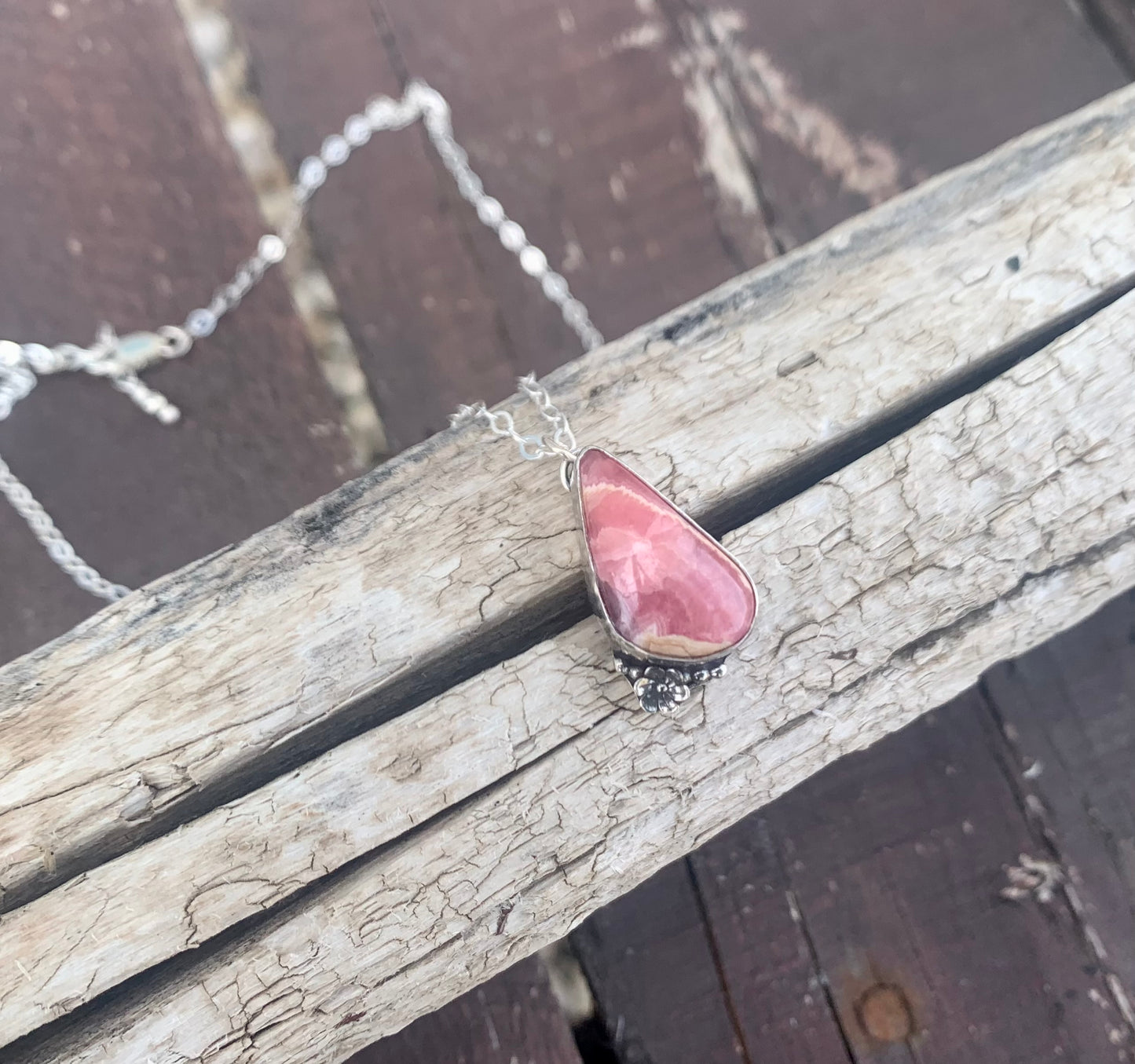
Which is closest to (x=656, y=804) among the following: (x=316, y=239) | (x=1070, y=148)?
(x=1070, y=148)

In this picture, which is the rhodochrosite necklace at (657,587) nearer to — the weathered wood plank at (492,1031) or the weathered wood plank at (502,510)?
the weathered wood plank at (502,510)

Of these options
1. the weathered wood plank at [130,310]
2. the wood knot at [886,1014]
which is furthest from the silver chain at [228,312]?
the wood knot at [886,1014]

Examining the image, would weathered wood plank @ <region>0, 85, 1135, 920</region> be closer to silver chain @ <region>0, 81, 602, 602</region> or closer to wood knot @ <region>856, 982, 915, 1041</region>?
silver chain @ <region>0, 81, 602, 602</region>

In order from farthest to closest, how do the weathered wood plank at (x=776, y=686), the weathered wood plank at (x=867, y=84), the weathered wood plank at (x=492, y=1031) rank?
the weathered wood plank at (x=867, y=84), the weathered wood plank at (x=492, y=1031), the weathered wood plank at (x=776, y=686)

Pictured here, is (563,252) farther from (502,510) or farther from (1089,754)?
(1089,754)

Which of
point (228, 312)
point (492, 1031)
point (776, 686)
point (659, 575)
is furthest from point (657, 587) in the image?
point (228, 312)

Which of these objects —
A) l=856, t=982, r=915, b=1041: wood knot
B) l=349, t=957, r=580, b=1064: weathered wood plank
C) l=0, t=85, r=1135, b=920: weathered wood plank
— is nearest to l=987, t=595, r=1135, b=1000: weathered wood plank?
l=856, t=982, r=915, b=1041: wood knot

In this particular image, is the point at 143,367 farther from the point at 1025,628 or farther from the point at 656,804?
the point at 1025,628
